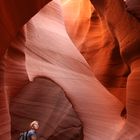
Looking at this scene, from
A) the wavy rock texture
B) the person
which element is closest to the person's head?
the person

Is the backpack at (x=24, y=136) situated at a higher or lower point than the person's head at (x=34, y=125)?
lower

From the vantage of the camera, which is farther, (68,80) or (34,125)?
(68,80)

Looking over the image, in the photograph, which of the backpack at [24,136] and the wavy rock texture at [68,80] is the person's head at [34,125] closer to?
the backpack at [24,136]

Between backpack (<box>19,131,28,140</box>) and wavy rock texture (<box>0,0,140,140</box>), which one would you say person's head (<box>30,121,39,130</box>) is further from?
wavy rock texture (<box>0,0,140,140</box>)

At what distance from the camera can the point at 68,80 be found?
13.9ft

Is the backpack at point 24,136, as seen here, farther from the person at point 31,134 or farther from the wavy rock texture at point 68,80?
the wavy rock texture at point 68,80

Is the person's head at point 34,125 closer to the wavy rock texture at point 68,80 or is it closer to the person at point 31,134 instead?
the person at point 31,134

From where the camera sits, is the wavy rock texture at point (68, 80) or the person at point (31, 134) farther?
the wavy rock texture at point (68, 80)

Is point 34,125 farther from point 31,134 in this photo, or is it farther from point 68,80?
point 68,80

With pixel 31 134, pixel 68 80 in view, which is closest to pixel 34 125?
pixel 31 134

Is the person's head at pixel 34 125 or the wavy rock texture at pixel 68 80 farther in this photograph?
the wavy rock texture at pixel 68 80

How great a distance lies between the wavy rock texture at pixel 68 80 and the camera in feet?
11.6

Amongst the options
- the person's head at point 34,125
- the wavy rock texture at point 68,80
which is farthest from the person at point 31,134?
the wavy rock texture at point 68,80

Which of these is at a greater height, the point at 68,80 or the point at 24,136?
the point at 24,136
